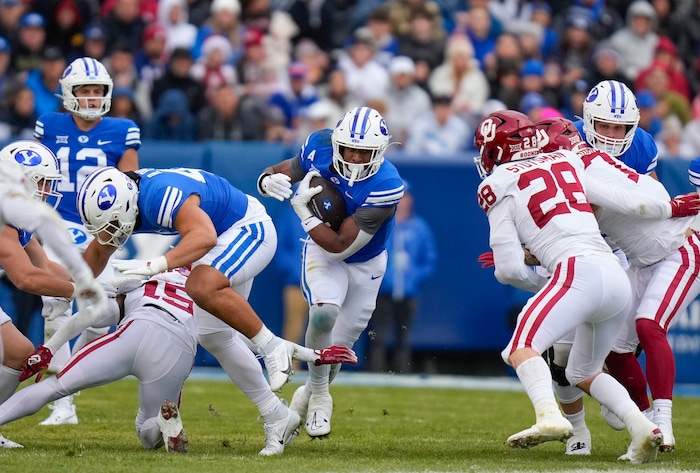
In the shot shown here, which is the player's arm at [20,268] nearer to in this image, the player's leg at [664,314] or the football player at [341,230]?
the football player at [341,230]

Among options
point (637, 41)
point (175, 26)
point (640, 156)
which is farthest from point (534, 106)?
point (640, 156)

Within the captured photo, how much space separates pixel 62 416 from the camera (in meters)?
7.47

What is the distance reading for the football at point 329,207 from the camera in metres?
6.89

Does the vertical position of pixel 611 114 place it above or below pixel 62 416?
above

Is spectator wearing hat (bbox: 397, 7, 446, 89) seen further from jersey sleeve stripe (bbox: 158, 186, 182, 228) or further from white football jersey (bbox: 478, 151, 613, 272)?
jersey sleeve stripe (bbox: 158, 186, 182, 228)

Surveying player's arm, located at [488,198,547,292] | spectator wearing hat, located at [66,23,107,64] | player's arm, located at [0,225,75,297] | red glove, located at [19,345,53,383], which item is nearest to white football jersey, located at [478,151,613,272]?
player's arm, located at [488,198,547,292]

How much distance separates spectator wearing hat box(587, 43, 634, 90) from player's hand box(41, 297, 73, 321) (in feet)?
25.0

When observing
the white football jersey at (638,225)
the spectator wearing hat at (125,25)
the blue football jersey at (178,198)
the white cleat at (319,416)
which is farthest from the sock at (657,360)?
the spectator wearing hat at (125,25)

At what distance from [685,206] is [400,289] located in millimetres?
4675

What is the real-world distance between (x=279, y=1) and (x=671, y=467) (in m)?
9.66

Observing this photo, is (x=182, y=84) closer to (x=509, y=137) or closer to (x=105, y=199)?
(x=105, y=199)

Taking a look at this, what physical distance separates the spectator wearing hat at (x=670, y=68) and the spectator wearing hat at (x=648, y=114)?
0.27 metres

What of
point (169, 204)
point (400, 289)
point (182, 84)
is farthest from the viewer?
point (182, 84)

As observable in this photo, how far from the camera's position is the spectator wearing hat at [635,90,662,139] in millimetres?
11133
